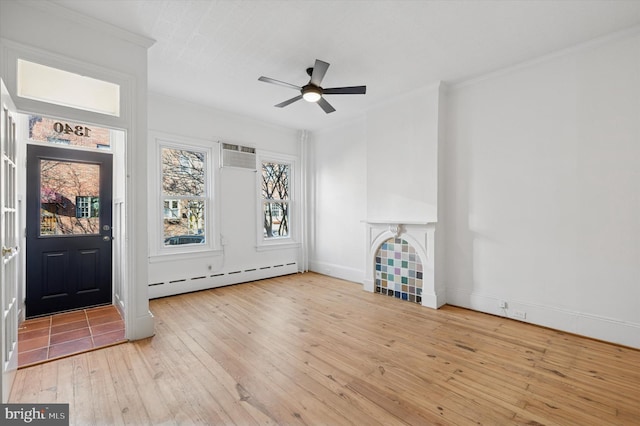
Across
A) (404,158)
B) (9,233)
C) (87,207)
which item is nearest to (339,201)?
(404,158)

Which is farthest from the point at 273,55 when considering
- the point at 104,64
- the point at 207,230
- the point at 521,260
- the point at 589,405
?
the point at 589,405

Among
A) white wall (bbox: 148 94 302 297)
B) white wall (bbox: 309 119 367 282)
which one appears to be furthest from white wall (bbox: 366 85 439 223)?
white wall (bbox: 148 94 302 297)

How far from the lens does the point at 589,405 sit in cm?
197

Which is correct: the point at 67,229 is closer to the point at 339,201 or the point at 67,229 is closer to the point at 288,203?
the point at 288,203

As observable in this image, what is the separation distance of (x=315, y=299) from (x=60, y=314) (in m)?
3.29

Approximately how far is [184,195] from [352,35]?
3492mm

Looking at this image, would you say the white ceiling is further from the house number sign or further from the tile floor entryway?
the tile floor entryway

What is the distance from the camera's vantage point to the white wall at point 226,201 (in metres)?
4.48

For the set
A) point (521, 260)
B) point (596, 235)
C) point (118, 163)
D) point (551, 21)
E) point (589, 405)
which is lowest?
point (589, 405)

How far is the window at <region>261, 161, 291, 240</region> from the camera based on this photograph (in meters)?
5.81

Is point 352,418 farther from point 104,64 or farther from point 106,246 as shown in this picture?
point 106,246

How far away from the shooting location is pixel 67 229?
12.6 feet

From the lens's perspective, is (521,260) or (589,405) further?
(521,260)

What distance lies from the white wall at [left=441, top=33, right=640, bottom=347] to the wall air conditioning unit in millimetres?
3379
